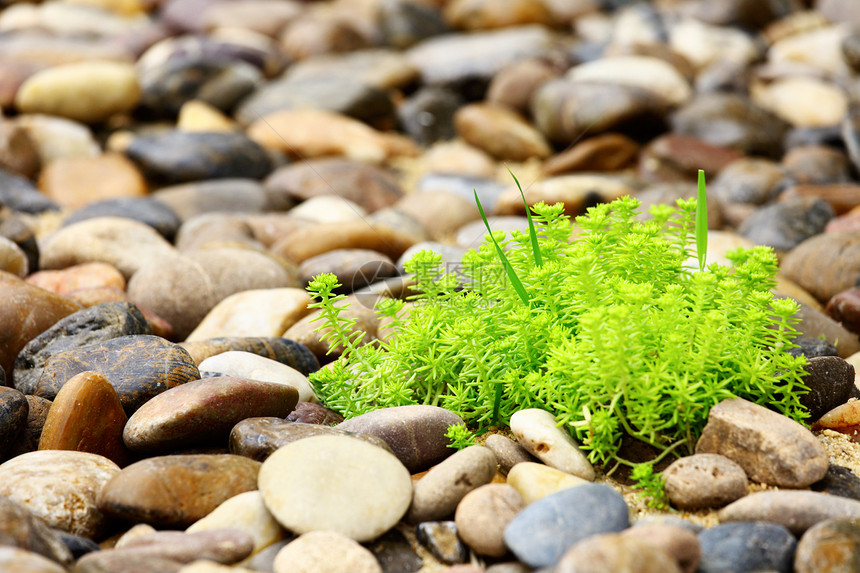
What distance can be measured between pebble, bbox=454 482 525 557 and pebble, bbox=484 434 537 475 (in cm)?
28

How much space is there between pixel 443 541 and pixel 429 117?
24.8 feet

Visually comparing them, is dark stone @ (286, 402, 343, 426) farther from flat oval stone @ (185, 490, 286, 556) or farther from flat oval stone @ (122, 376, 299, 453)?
flat oval stone @ (185, 490, 286, 556)

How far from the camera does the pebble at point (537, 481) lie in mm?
2289

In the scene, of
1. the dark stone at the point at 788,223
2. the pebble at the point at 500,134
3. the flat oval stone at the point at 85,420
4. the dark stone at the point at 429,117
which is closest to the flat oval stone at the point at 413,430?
the flat oval stone at the point at 85,420

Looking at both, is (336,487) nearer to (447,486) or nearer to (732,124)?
(447,486)

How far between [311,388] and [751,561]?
6.03 ft

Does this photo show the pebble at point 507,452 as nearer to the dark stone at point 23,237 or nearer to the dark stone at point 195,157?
the dark stone at point 23,237

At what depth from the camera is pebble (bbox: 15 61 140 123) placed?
26.5 ft

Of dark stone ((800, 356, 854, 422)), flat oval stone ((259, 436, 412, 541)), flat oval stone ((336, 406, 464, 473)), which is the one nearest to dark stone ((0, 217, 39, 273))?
flat oval stone ((336, 406, 464, 473))

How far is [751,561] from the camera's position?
195 centimetres

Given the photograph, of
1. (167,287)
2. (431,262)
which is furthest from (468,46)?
(431,262)

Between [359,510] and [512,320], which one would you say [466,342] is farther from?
[359,510]

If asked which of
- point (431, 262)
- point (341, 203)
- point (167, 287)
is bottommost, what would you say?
point (341, 203)

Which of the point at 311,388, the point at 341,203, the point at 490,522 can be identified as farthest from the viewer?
the point at 341,203
